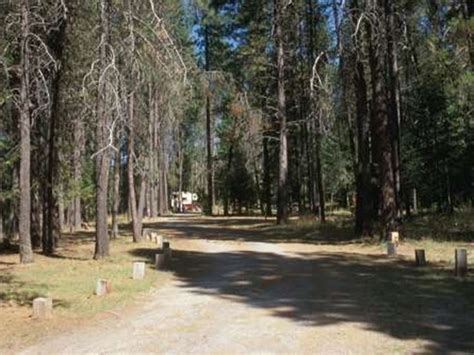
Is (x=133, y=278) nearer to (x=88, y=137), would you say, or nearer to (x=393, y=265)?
(x=393, y=265)

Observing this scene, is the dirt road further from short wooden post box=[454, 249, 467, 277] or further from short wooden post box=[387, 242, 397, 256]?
short wooden post box=[387, 242, 397, 256]

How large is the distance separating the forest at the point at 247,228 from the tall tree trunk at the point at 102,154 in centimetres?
5

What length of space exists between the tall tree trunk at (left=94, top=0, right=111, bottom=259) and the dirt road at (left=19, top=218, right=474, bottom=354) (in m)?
2.82

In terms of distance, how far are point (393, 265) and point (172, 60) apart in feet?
22.9

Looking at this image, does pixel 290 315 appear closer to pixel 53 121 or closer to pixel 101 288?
pixel 101 288

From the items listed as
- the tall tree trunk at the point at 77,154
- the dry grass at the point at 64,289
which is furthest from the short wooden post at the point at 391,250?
the tall tree trunk at the point at 77,154

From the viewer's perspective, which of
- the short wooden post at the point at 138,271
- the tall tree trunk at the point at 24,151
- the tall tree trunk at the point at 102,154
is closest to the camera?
the short wooden post at the point at 138,271

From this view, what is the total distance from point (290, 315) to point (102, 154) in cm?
955

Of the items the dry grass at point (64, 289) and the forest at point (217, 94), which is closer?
the dry grass at point (64, 289)

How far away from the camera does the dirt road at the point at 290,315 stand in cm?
832

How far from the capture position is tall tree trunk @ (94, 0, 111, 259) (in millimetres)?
17609

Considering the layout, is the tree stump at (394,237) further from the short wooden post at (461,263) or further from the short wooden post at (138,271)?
the short wooden post at (138,271)

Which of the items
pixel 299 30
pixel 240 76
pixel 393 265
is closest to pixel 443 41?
pixel 299 30

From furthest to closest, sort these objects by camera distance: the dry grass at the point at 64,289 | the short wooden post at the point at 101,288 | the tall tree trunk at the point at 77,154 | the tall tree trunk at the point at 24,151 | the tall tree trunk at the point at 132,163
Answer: the tall tree trunk at the point at 77,154, the tall tree trunk at the point at 132,163, the tall tree trunk at the point at 24,151, the short wooden post at the point at 101,288, the dry grass at the point at 64,289
